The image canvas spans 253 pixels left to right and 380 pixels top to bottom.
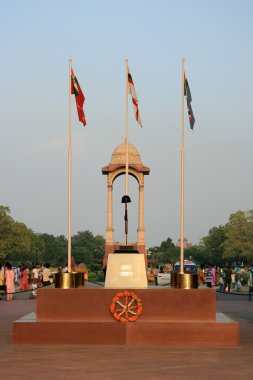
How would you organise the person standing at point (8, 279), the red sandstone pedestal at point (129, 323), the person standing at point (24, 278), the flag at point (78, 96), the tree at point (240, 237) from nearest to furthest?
the red sandstone pedestal at point (129, 323) → the flag at point (78, 96) → the person standing at point (8, 279) → the person standing at point (24, 278) → the tree at point (240, 237)

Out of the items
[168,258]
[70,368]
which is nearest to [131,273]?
[70,368]

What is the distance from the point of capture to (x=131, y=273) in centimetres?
1770

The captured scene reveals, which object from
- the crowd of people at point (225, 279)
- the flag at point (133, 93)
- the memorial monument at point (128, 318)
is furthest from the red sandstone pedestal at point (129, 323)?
the crowd of people at point (225, 279)

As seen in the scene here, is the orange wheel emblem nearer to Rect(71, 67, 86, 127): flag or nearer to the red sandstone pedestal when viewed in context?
the red sandstone pedestal

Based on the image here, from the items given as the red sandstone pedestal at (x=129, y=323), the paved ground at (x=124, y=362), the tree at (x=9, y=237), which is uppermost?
the tree at (x=9, y=237)

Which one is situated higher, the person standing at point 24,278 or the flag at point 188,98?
the flag at point 188,98

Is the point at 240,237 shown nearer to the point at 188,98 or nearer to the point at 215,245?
the point at 215,245

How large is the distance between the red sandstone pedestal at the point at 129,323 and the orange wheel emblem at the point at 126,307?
3.9 inches

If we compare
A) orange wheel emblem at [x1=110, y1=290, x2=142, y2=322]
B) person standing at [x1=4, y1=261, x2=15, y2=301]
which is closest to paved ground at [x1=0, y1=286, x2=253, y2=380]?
orange wheel emblem at [x1=110, y1=290, x2=142, y2=322]

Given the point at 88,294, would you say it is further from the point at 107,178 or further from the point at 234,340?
the point at 107,178

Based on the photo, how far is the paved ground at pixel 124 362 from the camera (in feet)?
37.9

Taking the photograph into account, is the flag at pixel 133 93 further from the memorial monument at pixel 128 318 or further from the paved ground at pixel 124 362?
the paved ground at pixel 124 362

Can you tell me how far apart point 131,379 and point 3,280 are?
22.9 m

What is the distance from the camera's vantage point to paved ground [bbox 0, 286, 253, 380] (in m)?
11.5
